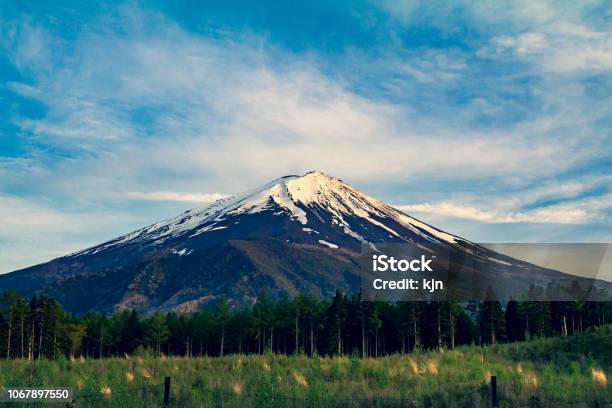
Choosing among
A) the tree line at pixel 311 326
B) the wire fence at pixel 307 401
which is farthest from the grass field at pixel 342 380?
the tree line at pixel 311 326

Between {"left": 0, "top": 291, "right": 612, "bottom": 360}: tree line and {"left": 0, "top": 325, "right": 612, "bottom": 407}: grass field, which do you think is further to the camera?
{"left": 0, "top": 291, "right": 612, "bottom": 360}: tree line

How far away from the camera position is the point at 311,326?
222ft

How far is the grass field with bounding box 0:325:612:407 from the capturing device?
15.2 metres

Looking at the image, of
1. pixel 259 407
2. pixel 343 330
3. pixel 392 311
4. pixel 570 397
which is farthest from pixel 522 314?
pixel 259 407

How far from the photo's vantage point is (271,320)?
6894 centimetres

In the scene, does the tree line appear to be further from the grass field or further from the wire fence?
the wire fence

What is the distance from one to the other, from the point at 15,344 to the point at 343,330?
39477mm

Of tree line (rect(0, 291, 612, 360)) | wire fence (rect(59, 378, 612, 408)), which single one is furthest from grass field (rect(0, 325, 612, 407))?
tree line (rect(0, 291, 612, 360))

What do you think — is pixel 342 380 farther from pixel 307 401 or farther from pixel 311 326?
pixel 311 326

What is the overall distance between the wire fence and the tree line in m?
42.6

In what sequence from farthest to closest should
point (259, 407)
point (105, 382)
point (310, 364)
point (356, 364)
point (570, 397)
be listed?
1. point (310, 364)
2. point (356, 364)
3. point (105, 382)
4. point (570, 397)
5. point (259, 407)

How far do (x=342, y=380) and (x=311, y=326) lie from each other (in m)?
49.6

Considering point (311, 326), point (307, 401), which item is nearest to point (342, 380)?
point (307, 401)

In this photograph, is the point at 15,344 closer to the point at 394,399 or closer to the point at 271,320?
the point at 271,320
